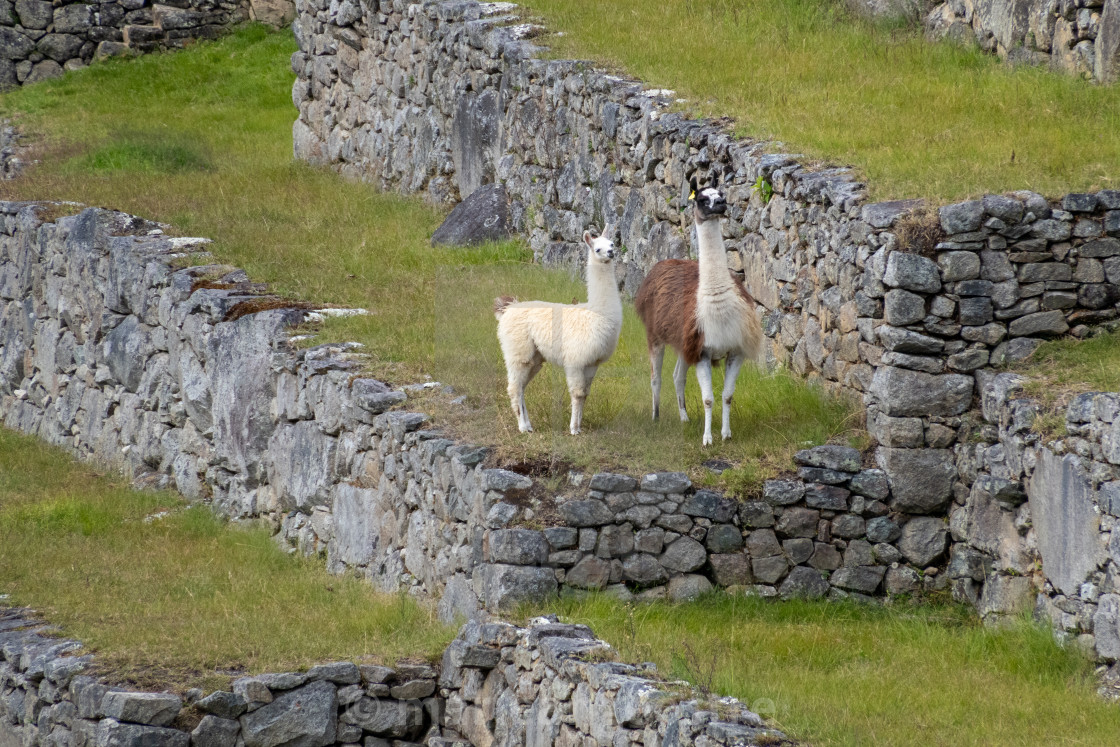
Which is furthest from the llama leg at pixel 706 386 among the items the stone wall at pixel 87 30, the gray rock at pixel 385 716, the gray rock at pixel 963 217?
the stone wall at pixel 87 30

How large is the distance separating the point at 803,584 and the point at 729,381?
1298 mm

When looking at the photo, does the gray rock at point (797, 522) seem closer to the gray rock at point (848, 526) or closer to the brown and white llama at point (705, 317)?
the gray rock at point (848, 526)

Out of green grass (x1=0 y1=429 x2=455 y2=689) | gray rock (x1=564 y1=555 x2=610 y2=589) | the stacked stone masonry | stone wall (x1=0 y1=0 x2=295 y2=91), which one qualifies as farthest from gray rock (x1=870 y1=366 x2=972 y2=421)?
stone wall (x1=0 y1=0 x2=295 y2=91)

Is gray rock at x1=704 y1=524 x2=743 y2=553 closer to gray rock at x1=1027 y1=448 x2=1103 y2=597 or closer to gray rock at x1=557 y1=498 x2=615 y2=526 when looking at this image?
gray rock at x1=557 y1=498 x2=615 y2=526

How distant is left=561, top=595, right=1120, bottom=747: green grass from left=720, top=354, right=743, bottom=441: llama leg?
1.13 meters

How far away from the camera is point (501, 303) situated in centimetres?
1068

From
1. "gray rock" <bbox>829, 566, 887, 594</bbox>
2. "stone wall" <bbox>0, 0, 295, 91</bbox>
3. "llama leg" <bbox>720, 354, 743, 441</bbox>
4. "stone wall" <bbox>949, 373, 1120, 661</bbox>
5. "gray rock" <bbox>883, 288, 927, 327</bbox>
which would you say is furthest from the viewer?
"stone wall" <bbox>0, 0, 295, 91</bbox>

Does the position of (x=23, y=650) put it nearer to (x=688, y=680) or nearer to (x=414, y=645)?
(x=414, y=645)

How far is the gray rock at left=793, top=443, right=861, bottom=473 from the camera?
10.3m

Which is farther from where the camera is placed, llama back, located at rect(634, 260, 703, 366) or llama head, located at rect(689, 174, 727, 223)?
llama back, located at rect(634, 260, 703, 366)

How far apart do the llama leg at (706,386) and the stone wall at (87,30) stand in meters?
18.1

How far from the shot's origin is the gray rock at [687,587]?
9.99 meters

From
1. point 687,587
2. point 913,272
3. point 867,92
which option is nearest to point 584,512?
point 687,587

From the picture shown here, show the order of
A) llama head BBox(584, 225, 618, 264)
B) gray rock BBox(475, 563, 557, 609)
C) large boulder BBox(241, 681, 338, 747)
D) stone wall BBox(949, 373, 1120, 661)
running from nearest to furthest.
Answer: stone wall BBox(949, 373, 1120, 661) → large boulder BBox(241, 681, 338, 747) → gray rock BBox(475, 563, 557, 609) → llama head BBox(584, 225, 618, 264)
